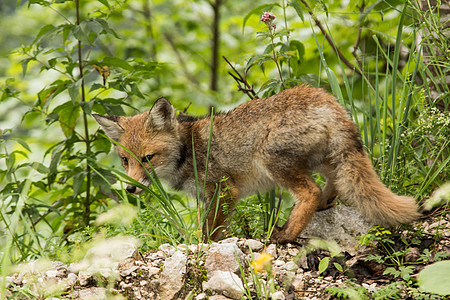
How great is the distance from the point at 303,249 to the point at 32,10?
7.35m

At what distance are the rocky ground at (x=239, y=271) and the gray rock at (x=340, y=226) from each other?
7 centimetres

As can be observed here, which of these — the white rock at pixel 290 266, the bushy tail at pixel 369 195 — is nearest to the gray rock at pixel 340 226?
the bushy tail at pixel 369 195

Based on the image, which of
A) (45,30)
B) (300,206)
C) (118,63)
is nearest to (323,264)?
(300,206)

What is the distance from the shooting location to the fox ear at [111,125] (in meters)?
4.19

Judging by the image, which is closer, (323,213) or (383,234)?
(383,234)

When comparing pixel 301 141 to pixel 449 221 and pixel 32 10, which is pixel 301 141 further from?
pixel 32 10

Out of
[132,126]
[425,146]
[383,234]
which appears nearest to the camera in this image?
[383,234]

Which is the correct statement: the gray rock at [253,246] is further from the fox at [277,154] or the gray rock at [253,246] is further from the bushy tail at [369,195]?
the bushy tail at [369,195]

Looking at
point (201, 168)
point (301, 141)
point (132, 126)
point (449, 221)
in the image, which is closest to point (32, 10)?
point (132, 126)

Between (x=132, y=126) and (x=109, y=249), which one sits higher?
(x=132, y=126)

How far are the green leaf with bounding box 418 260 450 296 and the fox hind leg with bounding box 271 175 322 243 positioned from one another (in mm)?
1159

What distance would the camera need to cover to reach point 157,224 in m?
3.53

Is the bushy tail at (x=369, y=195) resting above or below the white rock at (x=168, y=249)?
above

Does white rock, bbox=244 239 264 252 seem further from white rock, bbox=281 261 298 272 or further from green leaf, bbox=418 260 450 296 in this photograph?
green leaf, bbox=418 260 450 296
